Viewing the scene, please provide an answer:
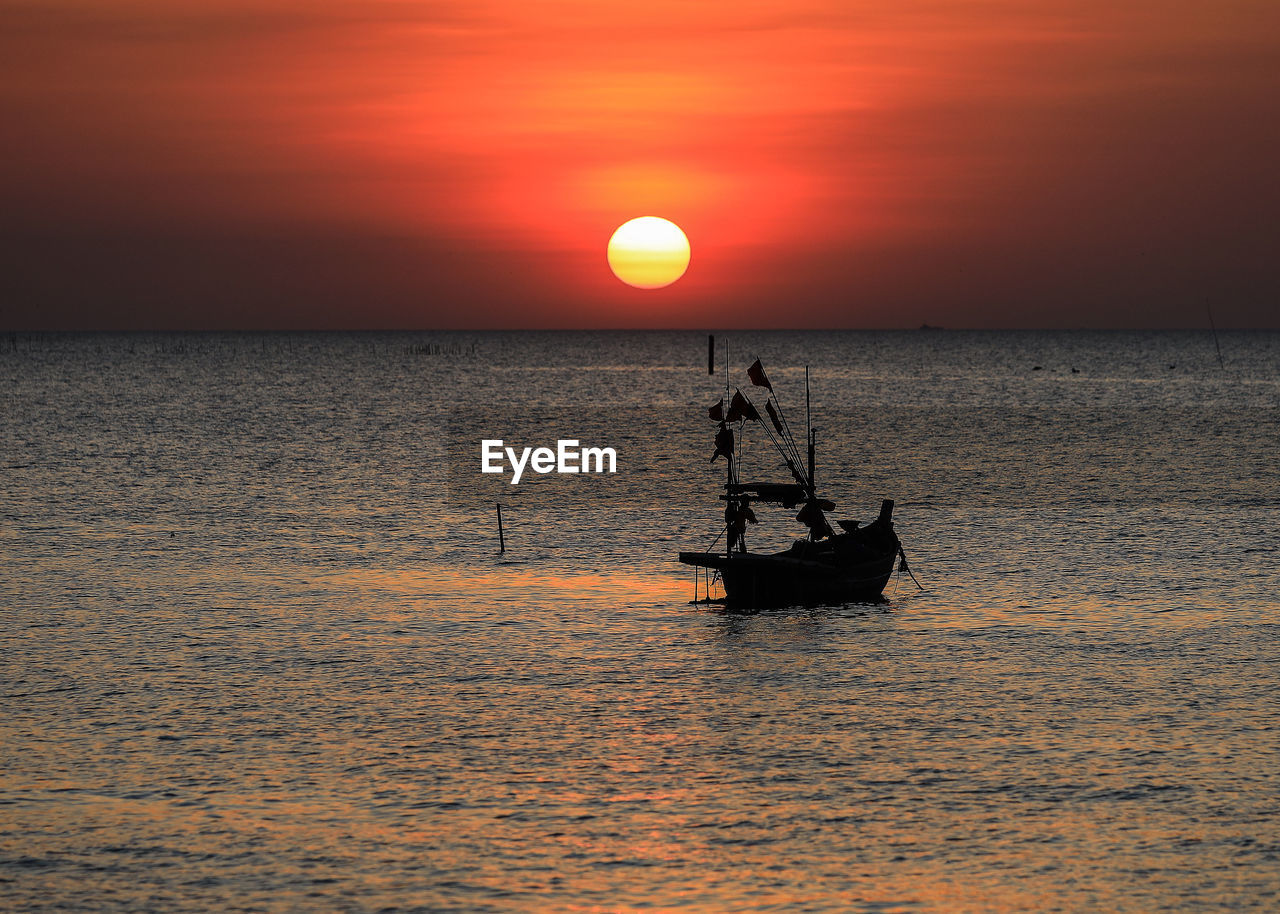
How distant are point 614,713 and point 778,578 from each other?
39.4ft

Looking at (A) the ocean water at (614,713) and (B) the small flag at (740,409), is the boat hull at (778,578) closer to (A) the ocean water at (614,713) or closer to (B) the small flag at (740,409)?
(A) the ocean water at (614,713)

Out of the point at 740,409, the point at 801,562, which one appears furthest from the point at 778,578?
the point at 740,409

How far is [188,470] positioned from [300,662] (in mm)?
49815

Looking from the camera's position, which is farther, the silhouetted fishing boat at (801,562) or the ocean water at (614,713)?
the silhouetted fishing boat at (801,562)

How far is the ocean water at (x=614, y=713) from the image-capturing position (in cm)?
1788

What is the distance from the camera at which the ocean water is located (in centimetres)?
1788

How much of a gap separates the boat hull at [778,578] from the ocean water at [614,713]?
1.07 meters

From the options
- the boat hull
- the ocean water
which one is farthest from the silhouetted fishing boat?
the ocean water

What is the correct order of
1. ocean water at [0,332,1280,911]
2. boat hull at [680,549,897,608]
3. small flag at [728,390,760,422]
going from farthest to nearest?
small flag at [728,390,760,422] → boat hull at [680,549,897,608] → ocean water at [0,332,1280,911]

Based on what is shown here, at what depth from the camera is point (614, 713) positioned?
25.7 meters

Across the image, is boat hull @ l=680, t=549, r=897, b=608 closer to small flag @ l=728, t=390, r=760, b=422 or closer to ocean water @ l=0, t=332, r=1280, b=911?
ocean water @ l=0, t=332, r=1280, b=911

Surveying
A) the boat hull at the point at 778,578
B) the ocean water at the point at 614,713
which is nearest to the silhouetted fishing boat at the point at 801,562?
the boat hull at the point at 778,578

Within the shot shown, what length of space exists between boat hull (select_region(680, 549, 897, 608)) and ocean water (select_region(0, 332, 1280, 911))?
1072 mm

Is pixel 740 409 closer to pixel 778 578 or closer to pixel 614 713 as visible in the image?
pixel 778 578
